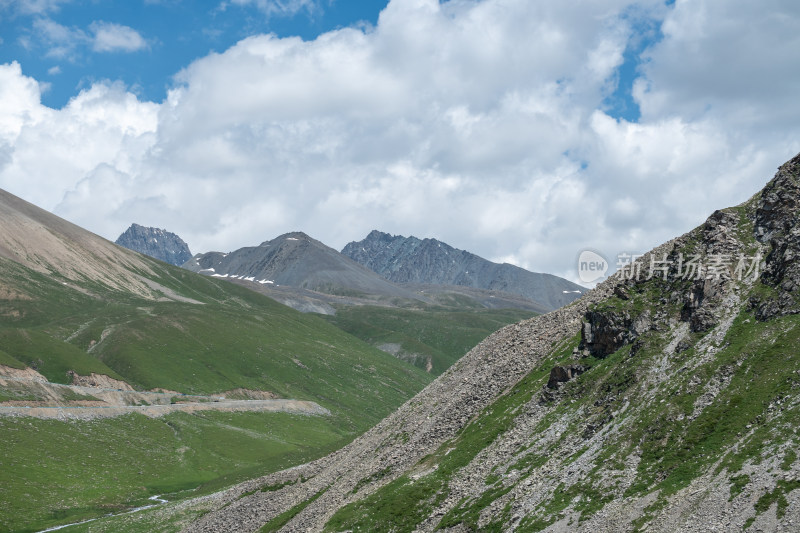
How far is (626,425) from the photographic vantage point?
205 feet

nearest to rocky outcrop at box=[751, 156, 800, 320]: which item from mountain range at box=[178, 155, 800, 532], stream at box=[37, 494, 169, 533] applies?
mountain range at box=[178, 155, 800, 532]

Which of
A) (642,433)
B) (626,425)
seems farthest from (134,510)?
(642,433)

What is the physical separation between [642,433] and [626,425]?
8.60 feet

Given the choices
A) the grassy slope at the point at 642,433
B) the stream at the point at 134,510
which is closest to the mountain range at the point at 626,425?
the grassy slope at the point at 642,433

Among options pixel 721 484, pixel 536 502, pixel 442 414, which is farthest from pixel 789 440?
pixel 442 414

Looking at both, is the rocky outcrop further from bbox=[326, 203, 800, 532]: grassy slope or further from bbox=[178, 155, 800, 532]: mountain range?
bbox=[326, 203, 800, 532]: grassy slope

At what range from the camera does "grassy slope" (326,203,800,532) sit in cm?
5175

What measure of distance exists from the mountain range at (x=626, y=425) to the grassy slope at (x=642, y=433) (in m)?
0.17

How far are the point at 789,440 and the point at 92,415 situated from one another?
183 metres

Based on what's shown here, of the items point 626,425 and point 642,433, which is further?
point 626,425

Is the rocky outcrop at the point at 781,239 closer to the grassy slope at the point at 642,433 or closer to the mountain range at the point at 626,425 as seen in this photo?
the mountain range at the point at 626,425

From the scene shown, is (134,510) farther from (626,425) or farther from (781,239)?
(781,239)

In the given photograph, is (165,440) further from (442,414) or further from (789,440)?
(789,440)

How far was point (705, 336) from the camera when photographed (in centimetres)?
6831
